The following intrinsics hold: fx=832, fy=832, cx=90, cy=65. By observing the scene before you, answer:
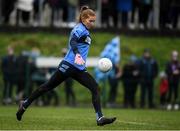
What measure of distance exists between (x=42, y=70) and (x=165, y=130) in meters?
17.0

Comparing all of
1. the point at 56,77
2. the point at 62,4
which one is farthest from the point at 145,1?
the point at 56,77

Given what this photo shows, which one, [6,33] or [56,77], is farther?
[6,33]

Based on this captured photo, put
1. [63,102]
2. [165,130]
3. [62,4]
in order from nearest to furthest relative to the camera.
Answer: [165,130]
[63,102]
[62,4]

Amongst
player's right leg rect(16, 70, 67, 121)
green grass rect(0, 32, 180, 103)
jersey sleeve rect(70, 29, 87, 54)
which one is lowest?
green grass rect(0, 32, 180, 103)

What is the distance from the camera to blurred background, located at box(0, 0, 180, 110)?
3203 cm

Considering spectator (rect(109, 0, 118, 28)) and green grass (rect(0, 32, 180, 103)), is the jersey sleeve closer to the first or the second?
spectator (rect(109, 0, 118, 28))

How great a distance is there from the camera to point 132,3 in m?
36.0

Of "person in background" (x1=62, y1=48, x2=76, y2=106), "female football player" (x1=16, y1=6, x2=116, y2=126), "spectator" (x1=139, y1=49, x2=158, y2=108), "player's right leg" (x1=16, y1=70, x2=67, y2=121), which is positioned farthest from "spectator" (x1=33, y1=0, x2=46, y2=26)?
"female football player" (x1=16, y1=6, x2=116, y2=126)

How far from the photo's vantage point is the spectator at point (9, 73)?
3184 cm

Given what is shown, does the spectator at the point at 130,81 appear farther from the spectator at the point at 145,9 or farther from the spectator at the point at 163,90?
the spectator at the point at 145,9

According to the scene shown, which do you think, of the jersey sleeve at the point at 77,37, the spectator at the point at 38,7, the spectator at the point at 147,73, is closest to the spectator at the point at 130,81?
the spectator at the point at 147,73

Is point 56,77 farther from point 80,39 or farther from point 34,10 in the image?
point 34,10

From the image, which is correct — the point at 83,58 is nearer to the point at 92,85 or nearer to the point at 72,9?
the point at 92,85

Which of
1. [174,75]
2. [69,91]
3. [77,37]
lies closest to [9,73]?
[69,91]
